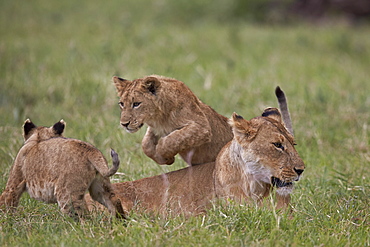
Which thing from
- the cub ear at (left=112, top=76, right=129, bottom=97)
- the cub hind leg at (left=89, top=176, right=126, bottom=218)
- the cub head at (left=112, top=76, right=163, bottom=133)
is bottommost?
A: the cub hind leg at (left=89, top=176, right=126, bottom=218)

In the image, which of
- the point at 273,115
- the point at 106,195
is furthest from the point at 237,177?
the point at 106,195

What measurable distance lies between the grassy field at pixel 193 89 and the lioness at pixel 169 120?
657 millimetres

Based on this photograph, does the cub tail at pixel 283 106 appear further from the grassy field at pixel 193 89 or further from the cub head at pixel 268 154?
the cub head at pixel 268 154

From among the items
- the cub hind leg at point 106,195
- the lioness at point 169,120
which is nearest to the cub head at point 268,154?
the lioness at point 169,120

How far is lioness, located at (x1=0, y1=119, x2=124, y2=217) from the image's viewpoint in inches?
149

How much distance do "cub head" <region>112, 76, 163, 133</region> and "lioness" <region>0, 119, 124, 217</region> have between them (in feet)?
1.70

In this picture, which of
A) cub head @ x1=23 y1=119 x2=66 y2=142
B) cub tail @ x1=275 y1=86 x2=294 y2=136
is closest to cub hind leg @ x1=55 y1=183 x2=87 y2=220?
cub head @ x1=23 y1=119 x2=66 y2=142

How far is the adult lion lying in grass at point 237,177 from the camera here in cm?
391

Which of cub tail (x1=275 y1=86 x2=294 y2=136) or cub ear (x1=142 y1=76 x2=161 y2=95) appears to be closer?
cub ear (x1=142 y1=76 x2=161 y2=95)

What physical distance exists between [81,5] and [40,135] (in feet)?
36.8

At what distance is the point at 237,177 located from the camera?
A: 4.10 m

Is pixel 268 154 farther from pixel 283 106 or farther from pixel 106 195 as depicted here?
pixel 106 195

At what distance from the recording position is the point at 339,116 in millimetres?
7543

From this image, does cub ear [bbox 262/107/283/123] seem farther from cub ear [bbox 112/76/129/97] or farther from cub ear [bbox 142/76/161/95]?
cub ear [bbox 112/76/129/97]
